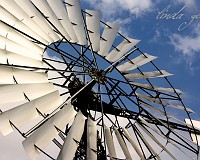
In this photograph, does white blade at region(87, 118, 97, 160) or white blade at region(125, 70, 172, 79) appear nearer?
white blade at region(87, 118, 97, 160)

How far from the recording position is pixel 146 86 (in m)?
13.9

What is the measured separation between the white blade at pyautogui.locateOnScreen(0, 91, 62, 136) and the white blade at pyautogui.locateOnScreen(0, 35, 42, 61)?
4.35 feet

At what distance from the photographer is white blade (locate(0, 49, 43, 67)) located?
33.7ft

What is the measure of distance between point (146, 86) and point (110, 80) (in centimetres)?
260

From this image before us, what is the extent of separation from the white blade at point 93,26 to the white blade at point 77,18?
0.55 meters

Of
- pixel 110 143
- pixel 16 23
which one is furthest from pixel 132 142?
pixel 16 23

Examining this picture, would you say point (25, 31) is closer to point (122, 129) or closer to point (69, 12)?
point (69, 12)

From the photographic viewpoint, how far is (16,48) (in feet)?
35.5

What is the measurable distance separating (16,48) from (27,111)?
1.99m

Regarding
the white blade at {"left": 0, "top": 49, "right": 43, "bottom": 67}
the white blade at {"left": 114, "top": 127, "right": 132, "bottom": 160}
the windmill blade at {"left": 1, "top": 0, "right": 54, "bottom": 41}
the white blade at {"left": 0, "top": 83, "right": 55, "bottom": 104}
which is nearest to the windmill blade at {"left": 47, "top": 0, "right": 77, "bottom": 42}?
the windmill blade at {"left": 1, "top": 0, "right": 54, "bottom": 41}

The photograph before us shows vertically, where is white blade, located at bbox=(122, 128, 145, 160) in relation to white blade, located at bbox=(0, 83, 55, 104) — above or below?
below

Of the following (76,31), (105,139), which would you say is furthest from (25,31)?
(105,139)

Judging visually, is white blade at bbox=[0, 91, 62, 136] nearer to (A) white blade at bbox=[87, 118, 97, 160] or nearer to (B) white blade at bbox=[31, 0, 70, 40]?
(A) white blade at bbox=[87, 118, 97, 160]

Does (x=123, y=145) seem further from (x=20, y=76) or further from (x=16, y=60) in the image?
(x=16, y=60)
